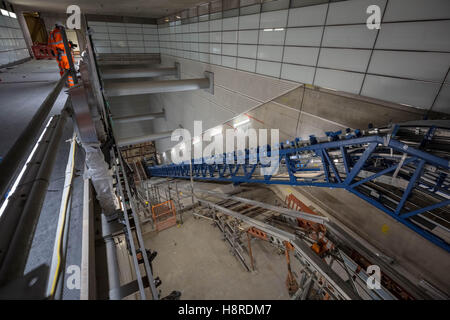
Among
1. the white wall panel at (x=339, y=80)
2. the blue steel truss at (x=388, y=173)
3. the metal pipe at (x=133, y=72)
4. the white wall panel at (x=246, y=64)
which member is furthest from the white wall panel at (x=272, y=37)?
the metal pipe at (x=133, y=72)

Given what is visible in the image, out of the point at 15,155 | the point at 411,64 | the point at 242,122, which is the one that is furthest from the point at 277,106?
the point at 15,155

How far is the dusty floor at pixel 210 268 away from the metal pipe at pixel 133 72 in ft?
38.5

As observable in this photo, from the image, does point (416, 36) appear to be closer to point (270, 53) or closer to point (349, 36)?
point (349, 36)

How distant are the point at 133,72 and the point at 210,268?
13694 millimetres

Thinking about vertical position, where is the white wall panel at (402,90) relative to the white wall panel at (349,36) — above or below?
below

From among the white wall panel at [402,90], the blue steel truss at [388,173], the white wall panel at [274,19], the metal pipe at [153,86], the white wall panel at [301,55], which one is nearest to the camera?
the blue steel truss at [388,173]

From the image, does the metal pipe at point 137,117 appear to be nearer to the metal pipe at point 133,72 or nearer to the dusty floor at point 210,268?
the metal pipe at point 133,72

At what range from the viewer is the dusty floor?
5516 mm

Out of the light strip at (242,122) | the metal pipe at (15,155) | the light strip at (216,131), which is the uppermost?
the metal pipe at (15,155)

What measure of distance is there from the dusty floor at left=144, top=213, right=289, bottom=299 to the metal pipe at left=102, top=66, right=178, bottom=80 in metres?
11.7

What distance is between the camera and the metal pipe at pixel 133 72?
543 inches

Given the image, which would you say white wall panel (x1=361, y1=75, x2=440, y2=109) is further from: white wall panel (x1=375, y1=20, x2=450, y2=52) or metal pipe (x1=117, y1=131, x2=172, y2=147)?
metal pipe (x1=117, y1=131, x2=172, y2=147)

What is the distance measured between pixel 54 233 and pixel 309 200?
23.9 ft

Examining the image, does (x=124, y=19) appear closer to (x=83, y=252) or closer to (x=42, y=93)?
(x=42, y=93)
